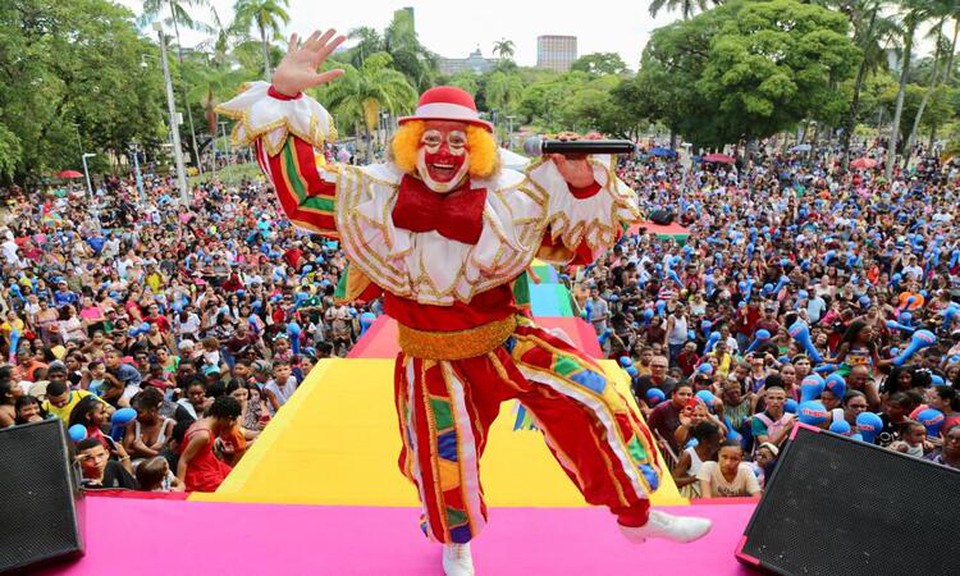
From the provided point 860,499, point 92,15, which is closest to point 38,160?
point 92,15

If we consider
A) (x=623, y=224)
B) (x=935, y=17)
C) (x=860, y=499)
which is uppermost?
(x=935, y=17)

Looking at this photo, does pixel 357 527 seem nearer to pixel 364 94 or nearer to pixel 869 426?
pixel 869 426

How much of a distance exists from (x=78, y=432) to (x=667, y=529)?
11.2 ft

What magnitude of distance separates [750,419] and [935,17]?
23091mm

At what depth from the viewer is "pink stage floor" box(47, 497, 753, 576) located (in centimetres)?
267

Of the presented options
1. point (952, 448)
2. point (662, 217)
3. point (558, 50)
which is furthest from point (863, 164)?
point (558, 50)

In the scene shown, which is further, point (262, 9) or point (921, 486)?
point (262, 9)

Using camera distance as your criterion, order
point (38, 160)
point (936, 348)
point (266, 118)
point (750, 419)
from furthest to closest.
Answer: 1. point (38, 160)
2. point (936, 348)
3. point (750, 419)
4. point (266, 118)

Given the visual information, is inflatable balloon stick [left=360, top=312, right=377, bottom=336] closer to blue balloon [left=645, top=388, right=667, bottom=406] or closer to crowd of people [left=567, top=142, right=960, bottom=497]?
crowd of people [left=567, top=142, right=960, bottom=497]

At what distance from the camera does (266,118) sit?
243cm

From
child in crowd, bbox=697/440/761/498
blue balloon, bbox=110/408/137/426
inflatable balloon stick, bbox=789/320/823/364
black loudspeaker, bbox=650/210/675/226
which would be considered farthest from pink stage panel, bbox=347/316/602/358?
black loudspeaker, bbox=650/210/675/226

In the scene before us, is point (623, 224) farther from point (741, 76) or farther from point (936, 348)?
point (741, 76)

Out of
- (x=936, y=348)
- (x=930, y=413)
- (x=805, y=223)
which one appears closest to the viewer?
(x=930, y=413)

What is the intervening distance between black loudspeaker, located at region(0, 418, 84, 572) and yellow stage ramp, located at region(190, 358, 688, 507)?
24.4 inches
